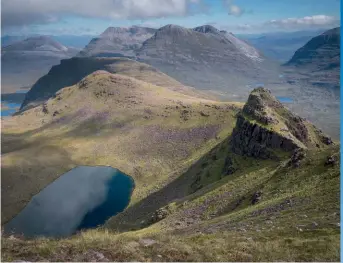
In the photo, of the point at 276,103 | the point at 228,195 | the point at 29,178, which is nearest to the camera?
the point at 228,195

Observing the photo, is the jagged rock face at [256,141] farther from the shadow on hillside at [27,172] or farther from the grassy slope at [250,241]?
the shadow on hillside at [27,172]

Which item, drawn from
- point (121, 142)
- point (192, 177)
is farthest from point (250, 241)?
point (121, 142)

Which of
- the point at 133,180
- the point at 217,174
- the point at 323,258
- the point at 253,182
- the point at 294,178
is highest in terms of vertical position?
the point at 323,258

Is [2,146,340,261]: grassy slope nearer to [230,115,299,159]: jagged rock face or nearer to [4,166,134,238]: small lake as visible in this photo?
[230,115,299,159]: jagged rock face

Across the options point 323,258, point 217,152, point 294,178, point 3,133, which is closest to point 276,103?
point 217,152

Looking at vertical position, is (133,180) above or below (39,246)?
below

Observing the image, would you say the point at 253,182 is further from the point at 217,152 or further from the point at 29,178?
the point at 29,178

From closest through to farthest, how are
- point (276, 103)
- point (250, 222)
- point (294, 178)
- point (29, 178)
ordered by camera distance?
1. point (250, 222)
2. point (294, 178)
3. point (276, 103)
4. point (29, 178)

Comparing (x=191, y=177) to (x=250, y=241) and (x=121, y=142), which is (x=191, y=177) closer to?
(x=121, y=142)
